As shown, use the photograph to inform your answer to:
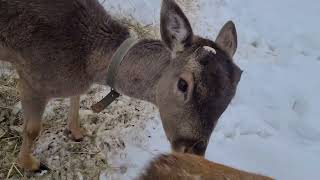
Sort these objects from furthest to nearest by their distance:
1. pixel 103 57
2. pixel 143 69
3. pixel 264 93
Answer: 1. pixel 264 93
2. pixel 103 57
3. pixel 143 69

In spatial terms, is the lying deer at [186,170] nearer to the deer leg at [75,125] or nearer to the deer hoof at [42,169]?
the deer hoof at [42,169]

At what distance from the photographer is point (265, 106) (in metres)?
6.00

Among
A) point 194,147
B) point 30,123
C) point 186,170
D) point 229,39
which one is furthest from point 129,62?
point 186,170

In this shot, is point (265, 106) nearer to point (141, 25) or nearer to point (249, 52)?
point (249, 52)

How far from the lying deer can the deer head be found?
1028 millimetres

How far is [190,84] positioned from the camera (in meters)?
3.89

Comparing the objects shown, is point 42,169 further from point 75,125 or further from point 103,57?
point 103,57

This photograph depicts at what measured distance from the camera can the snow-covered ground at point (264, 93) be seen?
17.2 ft

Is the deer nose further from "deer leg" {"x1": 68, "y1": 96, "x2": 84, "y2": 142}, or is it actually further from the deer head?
"deer leg" {"x1": 68, "y1": 96, "x2": 84, "y2": 142}

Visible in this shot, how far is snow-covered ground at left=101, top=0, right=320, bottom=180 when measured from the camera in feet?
17.2

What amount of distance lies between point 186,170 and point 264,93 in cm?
374

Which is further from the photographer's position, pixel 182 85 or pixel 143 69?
pixel 143 69

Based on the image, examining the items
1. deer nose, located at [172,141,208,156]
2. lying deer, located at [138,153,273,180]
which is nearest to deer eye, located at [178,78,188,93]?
deer nose, located at [172,141,208,156]

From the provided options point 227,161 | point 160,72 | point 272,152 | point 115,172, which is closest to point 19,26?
point 160,72
